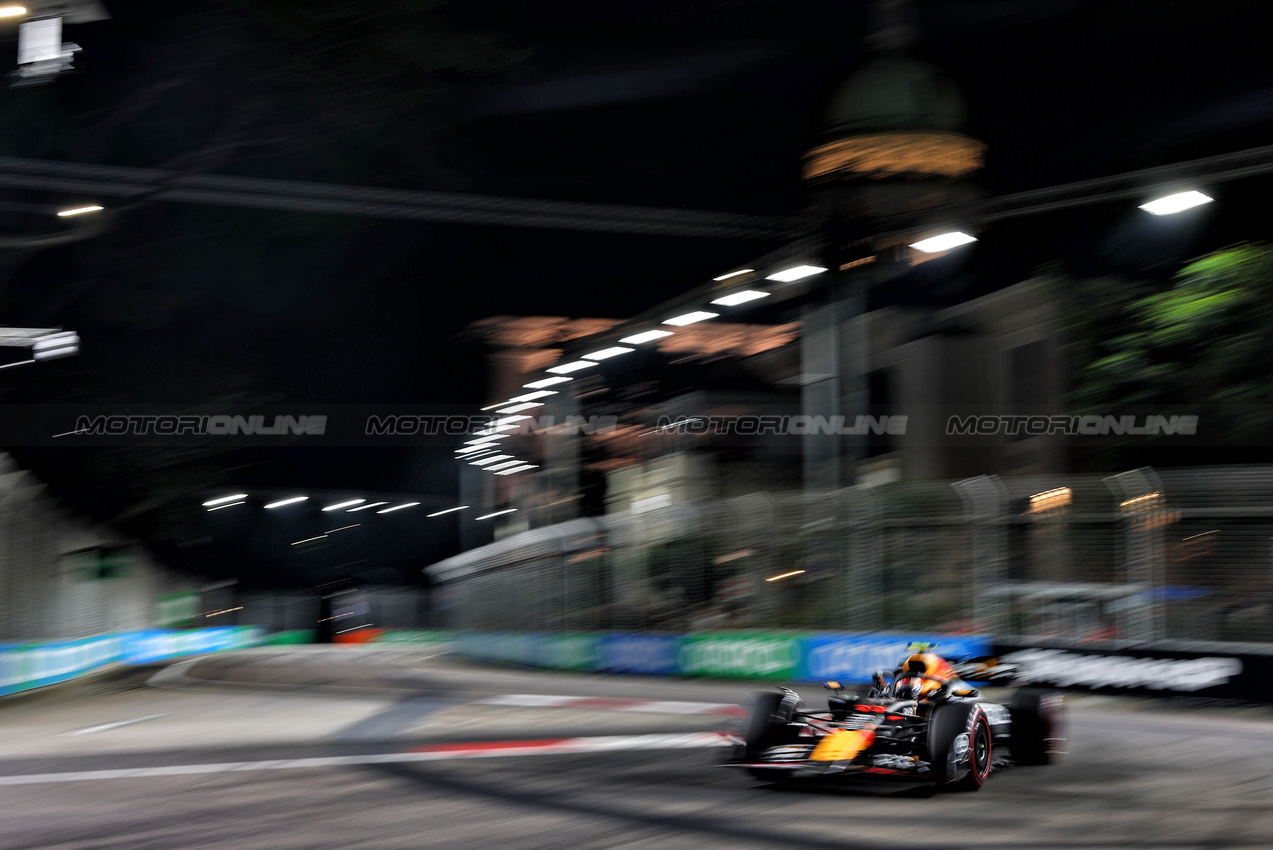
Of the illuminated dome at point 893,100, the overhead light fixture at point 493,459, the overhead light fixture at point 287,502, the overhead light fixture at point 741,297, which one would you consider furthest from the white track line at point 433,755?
the overhead light fixture at point 287,502

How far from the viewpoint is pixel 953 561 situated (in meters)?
16.5

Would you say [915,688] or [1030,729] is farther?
[1030,729]

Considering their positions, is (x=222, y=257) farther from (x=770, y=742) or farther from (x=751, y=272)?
(x=751, y=272)

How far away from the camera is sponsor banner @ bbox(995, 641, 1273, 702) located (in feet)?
43.3

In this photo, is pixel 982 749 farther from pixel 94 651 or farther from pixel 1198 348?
pixel 94 651

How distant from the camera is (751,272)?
888 inches

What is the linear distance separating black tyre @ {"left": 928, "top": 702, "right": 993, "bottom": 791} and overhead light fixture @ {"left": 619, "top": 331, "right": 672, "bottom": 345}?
23.7 m

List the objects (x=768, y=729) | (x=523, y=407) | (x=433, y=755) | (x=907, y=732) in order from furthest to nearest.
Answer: (x=523, y=407) → (x=433, y=755) → (x=768, y=729) → (x=907, y=732)

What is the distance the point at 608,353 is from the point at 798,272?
50.3 feet

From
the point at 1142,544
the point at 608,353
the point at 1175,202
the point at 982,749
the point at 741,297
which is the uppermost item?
the point at 608,353

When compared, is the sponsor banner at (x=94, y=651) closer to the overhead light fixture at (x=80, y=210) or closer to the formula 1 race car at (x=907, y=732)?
the overhead light fixture at (x=80, y=210)

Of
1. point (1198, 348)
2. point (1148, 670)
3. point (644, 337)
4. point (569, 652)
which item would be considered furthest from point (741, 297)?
point (1148, 670)

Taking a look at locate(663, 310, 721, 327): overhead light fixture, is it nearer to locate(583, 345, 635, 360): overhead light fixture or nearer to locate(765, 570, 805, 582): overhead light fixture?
locate(583, 345, 635, 360): overhead light fixture

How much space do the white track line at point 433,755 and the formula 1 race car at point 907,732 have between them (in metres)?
0.85
